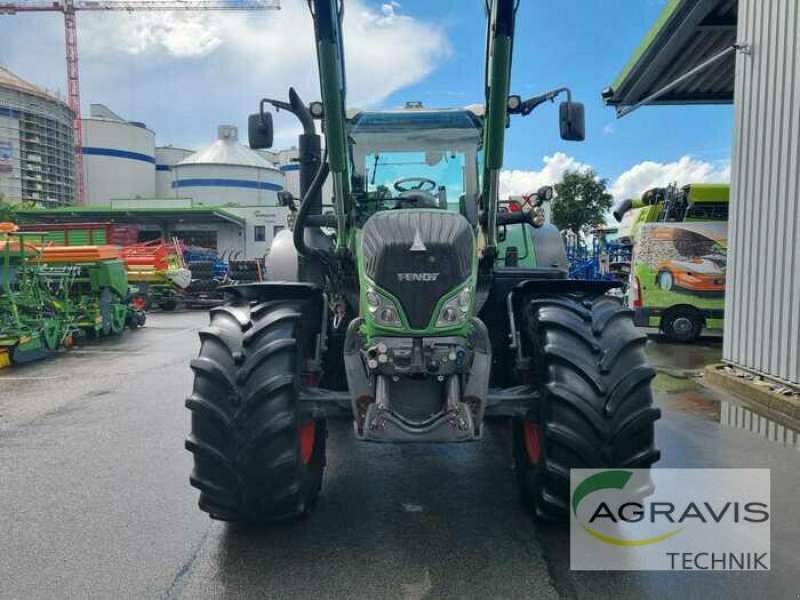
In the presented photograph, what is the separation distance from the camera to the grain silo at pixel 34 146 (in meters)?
44.9

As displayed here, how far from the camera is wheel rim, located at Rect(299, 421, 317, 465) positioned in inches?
139

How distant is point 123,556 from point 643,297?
9.90 meters

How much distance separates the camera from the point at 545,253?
578cm

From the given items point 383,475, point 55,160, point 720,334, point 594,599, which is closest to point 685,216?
point 720,334

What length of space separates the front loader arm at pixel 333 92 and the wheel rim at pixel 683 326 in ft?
29.8

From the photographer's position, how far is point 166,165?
189ft

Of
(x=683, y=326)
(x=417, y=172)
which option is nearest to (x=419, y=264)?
(x=417, y=172)

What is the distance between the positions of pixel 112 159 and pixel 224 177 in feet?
32.0

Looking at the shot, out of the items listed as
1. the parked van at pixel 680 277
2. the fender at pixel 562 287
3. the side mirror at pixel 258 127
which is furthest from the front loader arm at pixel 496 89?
the parked van at pixel 680 277

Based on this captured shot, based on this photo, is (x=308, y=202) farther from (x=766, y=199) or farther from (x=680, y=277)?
(x=680, y=277)

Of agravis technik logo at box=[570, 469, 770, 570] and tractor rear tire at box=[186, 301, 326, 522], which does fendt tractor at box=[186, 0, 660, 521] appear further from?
agravis technik logo at box=[570, 469, 770, 570]

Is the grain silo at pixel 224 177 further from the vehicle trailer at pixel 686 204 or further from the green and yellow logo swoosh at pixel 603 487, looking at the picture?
the green and yellow logo swoosh at pixel 603 487

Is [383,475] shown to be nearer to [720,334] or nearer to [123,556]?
[123,556]

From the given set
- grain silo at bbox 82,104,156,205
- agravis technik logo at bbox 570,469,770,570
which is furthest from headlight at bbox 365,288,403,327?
grain silo at bbox 82,104,156,205
